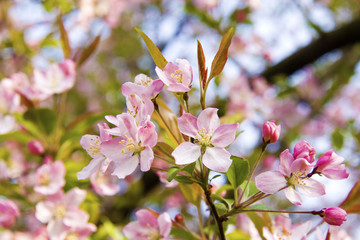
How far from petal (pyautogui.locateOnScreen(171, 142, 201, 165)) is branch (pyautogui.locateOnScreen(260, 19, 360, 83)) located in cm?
A: 227

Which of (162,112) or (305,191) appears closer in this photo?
(305,191)

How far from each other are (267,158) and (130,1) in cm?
283

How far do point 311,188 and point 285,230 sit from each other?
0.76ft

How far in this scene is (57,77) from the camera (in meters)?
1.57

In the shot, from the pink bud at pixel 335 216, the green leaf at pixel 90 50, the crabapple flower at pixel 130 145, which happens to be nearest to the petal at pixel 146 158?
the crabapple flower at pixel 130 145

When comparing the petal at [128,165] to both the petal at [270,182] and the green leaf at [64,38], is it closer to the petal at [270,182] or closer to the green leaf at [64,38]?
the petal at [270,182]

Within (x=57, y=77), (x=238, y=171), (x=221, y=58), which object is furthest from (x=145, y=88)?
(x=57, y=77)

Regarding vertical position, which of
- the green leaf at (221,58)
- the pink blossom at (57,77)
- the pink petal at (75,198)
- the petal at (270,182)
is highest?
the green leaf at (221,58)

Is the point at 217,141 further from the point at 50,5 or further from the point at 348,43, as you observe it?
the point at 348,43

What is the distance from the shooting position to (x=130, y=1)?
430 centimetres

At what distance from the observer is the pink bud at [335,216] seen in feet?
2.58

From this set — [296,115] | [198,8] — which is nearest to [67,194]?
[198,8]

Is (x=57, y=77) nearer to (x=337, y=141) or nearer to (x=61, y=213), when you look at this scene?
(x=61, y=213)

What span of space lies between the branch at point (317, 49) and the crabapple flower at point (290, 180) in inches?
86.1
